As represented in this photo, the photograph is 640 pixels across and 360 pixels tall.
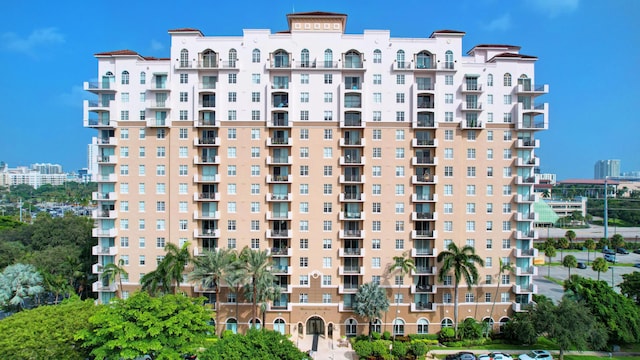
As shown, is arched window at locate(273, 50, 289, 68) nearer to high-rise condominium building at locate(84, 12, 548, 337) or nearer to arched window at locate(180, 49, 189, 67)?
high-rise condominium building at locate(84, 12, 548, 337)

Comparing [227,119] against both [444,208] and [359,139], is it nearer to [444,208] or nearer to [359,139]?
[359,139]

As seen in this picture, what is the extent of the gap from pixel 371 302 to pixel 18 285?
42.8 metres

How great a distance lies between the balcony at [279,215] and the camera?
4769 cm

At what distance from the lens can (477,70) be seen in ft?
161

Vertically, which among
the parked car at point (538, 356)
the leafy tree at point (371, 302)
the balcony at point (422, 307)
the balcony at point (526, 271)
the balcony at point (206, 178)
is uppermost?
the balcony at point (206, 178)

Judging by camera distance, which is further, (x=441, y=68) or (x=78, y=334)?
(x=441, y=68)

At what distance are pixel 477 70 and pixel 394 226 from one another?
2188cm

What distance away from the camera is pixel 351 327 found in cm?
4841

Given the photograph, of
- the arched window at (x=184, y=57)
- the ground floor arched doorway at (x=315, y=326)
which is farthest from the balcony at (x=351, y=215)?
the arched window at (x=184, y=57)

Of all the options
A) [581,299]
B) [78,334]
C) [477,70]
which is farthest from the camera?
[477,70]

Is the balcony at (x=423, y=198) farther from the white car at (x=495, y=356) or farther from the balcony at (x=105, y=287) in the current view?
the balcony at (x=105, y=287)

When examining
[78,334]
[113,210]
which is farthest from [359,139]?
[78,334]

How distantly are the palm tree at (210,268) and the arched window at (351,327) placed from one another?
1626cm

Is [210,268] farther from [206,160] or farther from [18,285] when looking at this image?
[18,285]
